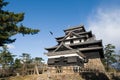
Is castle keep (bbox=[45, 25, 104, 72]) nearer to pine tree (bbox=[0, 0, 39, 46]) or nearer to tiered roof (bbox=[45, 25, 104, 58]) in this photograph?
tiered roof (bbox=[45, 25, 104, 58])

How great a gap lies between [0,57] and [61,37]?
1769cm

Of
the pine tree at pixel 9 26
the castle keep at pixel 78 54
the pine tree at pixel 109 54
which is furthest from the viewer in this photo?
the pine tree at pixel 109 54

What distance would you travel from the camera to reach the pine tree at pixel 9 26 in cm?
2284

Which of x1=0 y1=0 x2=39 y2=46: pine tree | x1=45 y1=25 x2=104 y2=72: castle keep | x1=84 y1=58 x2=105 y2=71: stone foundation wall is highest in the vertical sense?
x1=0 y1=0 x2=39 y2=46: pine tree

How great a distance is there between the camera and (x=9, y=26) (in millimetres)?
23250

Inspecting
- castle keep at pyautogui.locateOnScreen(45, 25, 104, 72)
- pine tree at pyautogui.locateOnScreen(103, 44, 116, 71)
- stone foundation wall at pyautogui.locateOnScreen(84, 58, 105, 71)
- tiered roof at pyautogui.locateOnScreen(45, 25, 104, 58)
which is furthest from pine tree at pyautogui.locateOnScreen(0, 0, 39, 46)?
pine tree at pyautogui.locateOnScreen(103, 44, 116, 71)

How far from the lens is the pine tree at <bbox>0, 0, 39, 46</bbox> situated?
899 inches

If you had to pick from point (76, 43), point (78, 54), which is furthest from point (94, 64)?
point (76, 43)

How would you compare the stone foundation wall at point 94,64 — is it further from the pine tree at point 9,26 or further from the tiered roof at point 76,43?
the pine tree at point 9,26

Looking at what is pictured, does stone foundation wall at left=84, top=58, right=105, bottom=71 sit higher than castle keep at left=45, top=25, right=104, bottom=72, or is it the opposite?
castle keep at left=45, top=25, right=104, bottom=72

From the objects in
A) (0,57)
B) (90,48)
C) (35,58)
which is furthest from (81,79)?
(35,58)

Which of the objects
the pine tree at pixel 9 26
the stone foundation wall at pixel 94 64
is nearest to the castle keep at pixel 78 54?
the stone foundation wall at pixel 94 64

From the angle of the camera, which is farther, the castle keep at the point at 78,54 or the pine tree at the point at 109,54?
the pine tree at the point at 109,54

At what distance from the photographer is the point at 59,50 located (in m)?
38.8
